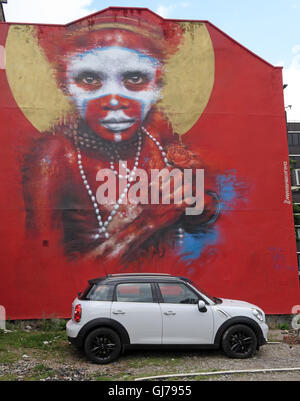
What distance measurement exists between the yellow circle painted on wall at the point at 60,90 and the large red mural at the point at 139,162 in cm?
3

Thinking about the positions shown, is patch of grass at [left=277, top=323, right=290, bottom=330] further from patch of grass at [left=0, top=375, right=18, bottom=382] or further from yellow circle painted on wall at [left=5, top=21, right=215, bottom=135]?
patch of grass at [left=0, top=375, right=18, bottom=382]

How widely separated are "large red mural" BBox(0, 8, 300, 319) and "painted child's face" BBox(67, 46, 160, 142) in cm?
3

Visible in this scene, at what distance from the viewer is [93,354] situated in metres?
7.02

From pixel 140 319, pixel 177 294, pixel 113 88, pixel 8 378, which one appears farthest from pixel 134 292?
pixel 113 88

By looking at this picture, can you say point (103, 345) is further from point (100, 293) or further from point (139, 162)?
point (139, 162)

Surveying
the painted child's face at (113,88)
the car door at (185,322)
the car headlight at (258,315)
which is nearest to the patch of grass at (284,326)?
the car headlight at (258,315)

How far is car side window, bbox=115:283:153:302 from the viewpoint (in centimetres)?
730

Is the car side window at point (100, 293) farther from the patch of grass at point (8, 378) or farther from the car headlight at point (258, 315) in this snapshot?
the car headlight at point (258, 315)

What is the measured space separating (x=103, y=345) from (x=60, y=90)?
7454mm

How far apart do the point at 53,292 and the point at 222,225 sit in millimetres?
5072

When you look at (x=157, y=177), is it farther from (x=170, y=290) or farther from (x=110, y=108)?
(x=170, y=290)

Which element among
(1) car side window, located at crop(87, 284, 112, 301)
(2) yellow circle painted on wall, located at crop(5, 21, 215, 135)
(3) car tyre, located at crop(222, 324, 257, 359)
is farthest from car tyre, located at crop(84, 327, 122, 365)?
(2) yellow circle painted on wall, located at crop(5, 21, 215, 135)

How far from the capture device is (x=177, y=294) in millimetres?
7367

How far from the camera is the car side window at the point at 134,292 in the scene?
730 cm
